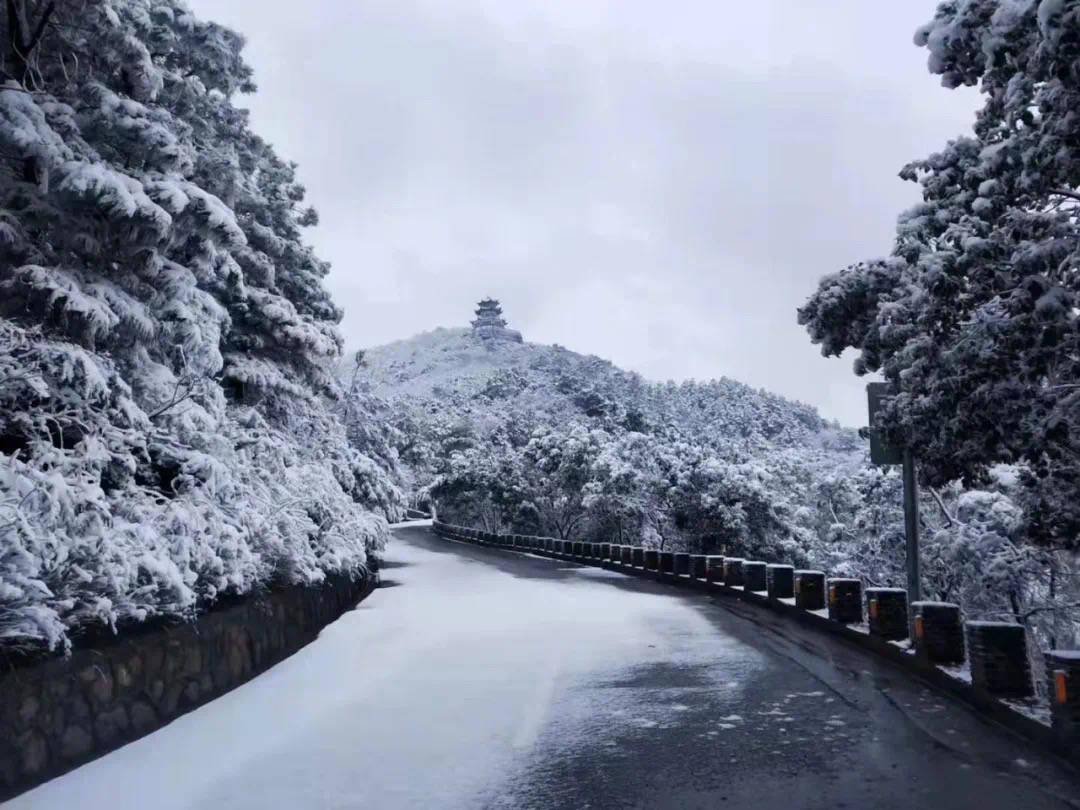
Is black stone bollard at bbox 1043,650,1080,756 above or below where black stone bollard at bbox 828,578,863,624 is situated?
below

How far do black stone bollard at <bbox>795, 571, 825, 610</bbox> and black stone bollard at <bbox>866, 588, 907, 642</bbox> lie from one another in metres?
3.93

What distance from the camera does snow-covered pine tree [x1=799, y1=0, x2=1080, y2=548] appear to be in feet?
26.2

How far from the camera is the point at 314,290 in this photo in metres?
23.2

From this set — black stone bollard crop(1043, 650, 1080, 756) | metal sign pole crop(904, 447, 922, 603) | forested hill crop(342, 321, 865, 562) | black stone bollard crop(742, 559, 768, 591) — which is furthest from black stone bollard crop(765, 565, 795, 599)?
forested hill crop(342, 321, 865, 562)

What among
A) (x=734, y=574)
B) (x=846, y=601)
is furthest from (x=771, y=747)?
(x=734, y=574)

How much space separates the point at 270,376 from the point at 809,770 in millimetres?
14459

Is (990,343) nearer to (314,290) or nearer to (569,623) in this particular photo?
(569,623)

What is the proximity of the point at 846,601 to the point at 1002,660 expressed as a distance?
608 cm

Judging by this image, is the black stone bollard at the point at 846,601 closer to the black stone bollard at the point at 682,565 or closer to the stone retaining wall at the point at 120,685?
the stone retaining wall at the point at 120,685

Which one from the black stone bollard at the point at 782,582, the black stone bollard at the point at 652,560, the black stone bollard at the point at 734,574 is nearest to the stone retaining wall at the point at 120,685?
the black stone bollard at the point at 782,582

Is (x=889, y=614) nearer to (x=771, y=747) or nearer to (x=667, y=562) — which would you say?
(x=771, y=747)

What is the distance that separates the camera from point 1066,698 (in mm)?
6980

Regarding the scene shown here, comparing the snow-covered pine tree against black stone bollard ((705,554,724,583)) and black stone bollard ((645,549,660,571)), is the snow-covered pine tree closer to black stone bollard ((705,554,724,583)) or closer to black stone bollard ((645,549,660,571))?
black stone bollard ((705,554,724,583))

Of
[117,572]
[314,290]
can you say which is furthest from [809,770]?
[314,290]
